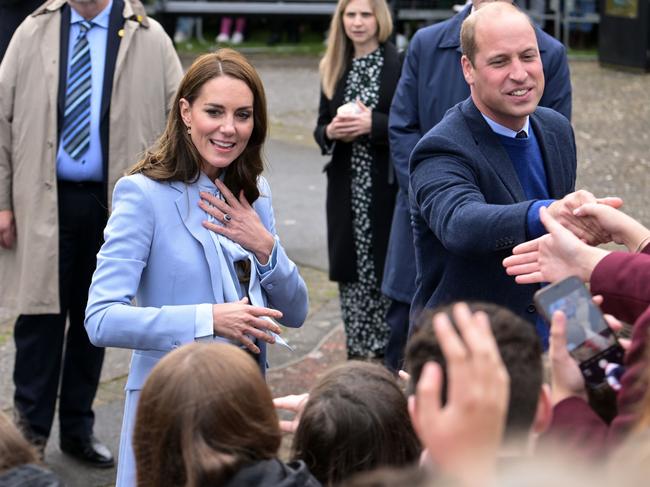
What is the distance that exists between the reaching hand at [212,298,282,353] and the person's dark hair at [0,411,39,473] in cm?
93

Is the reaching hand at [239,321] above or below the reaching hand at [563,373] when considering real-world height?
below

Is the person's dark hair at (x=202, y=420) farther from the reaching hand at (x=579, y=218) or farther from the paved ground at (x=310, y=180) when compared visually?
the paved ground at (x=310, y=180)

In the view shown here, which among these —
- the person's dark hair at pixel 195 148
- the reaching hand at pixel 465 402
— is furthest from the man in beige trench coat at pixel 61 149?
the reaching hand at pixel 465 402

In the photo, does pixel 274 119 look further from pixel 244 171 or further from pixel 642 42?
pixel 244 171

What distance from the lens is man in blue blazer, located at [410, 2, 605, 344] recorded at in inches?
136

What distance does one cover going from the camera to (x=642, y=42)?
1470 centimetres

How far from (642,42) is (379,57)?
9.53 metres

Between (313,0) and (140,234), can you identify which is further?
(313,0)

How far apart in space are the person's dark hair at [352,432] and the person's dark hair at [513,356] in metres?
0.39

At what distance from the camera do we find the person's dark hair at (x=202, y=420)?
2.34m

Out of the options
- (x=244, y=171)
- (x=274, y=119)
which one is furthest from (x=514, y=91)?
(x=274, y=119)

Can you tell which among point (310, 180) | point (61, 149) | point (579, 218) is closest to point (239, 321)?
point (579, 218)

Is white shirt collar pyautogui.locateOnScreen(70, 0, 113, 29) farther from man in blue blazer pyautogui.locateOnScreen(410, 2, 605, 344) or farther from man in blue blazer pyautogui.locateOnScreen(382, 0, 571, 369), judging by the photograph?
man in blue blazer pyautogui.locateOnScreen(410, 2, 605, 344)

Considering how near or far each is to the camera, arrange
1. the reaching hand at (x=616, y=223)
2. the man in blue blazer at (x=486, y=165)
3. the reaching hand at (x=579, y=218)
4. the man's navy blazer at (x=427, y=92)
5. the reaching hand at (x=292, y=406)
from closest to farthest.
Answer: the reaching hand at (x=292, y=406), the reaching hand at (x=616, y=223), the reaching hand at (x=579, y=218), the man in blue blazer at (x=486, y=165), the man's navy blazer at (x=427, y=92)
